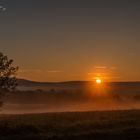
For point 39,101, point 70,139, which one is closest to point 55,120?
point 70,139

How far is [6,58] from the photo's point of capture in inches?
1809

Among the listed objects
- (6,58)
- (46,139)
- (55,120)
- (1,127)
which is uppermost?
(6,58)

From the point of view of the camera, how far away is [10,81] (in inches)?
1843

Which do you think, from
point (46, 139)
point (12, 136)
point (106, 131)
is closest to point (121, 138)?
point (106, 131)

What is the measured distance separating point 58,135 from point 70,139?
1.33m

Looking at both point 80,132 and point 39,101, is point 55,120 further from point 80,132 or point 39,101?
point 39,101

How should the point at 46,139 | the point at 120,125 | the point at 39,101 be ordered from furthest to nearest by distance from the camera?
1. the point at 39,101
2. the point at 120,125
3. the point at 46,139

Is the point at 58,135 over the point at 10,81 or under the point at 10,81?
under

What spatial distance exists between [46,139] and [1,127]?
576 cm

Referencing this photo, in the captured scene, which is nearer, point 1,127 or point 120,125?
point 1,127

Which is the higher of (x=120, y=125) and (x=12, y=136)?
(x=120, y=125)

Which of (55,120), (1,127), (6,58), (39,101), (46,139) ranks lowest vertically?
(46,139)

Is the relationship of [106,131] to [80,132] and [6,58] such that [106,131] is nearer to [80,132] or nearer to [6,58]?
[80,132]

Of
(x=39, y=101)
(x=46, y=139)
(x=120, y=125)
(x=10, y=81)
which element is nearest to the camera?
(x=46, y=139)
